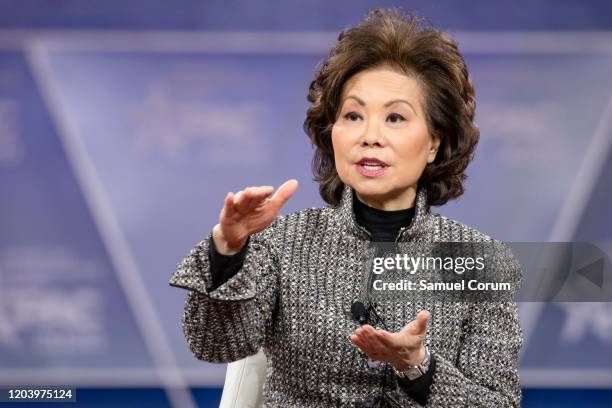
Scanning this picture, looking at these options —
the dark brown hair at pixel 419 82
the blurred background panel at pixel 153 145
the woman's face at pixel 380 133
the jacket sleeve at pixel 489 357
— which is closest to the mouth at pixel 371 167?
the woman's face at pixel 380 133

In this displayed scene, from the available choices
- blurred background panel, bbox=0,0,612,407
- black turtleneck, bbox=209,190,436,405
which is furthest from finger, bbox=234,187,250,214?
blurred background panel, bbox=0,0,612,407

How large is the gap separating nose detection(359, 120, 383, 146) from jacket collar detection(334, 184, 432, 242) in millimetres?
107

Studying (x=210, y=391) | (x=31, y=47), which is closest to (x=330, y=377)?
(x=210, y=391)

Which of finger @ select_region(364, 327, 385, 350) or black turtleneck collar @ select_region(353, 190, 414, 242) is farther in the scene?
black turtleneck collar @ select_region(353, 190, 414, 242)

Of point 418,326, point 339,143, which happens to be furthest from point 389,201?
point 418,326

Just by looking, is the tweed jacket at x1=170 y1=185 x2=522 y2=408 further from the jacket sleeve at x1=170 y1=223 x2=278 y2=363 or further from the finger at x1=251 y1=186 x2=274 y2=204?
the finger at x1=251 y1=186 x2=274 y2=204

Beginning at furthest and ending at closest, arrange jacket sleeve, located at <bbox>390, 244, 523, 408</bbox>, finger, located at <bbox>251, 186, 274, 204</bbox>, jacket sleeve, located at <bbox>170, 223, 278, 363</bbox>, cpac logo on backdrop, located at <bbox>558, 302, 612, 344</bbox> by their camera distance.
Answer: cpac logo on backdrop, located at <bbox>558, 302, 612, 344</bbox> → jacket sleeve, located at <bbox>390, 244, 523, 408</bbox> → jacket sleeve, located at <bbox>170, 223, 278, 363</bbox> → finger, located at <bbox>251, 186, 274, 204</bbox>

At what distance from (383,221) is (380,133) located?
0.16 meters

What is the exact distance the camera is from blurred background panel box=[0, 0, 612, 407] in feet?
9.59

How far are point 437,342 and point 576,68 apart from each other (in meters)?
1.51

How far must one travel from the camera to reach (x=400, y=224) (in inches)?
69.9

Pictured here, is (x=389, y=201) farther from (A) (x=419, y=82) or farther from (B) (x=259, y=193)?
(B) (x=259, y=193)

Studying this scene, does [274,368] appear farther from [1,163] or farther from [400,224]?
[1,163]

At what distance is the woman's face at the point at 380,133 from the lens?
172 centimetres
